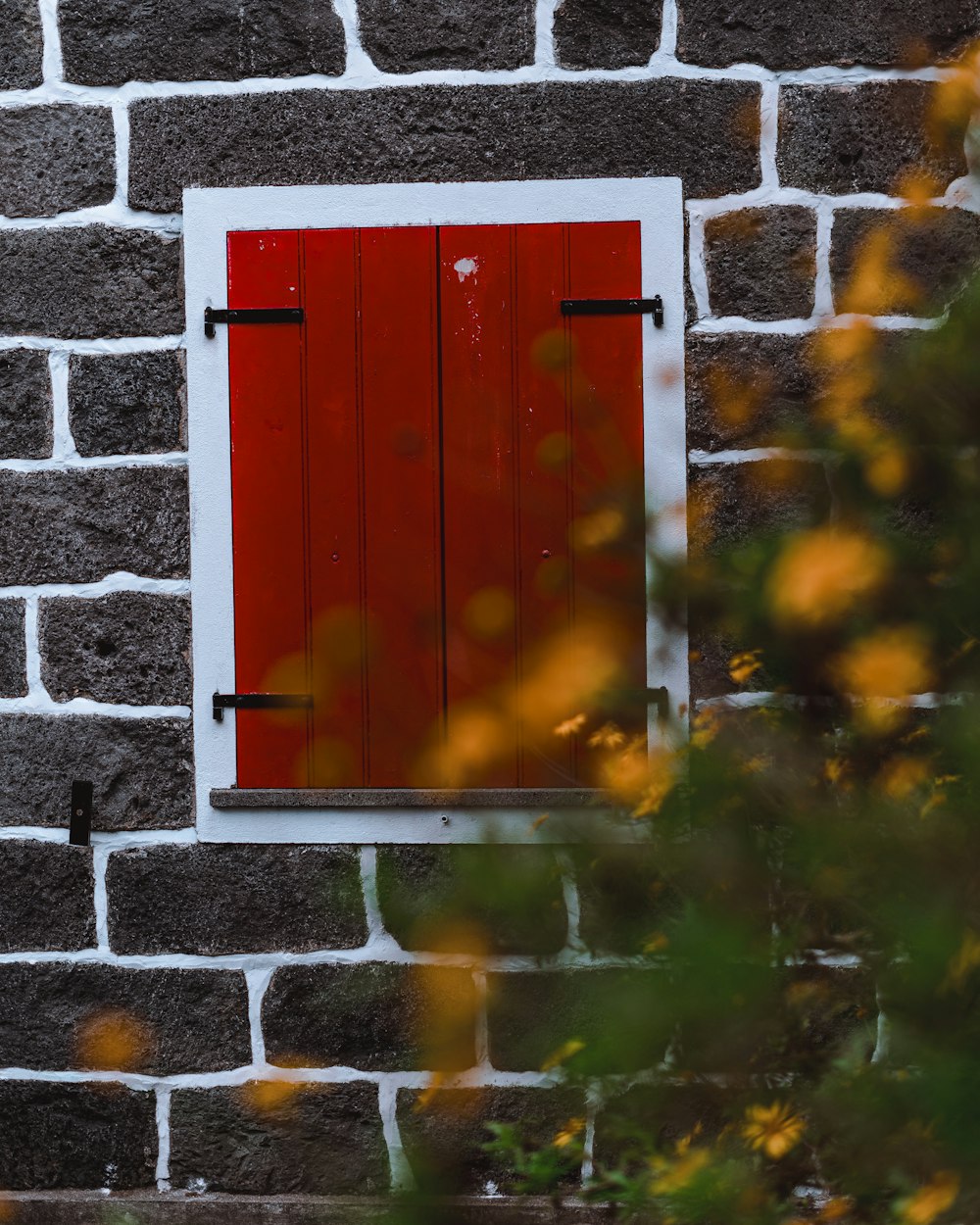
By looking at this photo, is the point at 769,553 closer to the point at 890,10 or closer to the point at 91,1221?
the point at 890,10

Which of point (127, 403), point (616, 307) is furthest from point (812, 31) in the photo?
point (127, 403)

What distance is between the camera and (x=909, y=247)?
2543 millimetres

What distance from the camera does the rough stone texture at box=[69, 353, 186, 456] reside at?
2.63 metres

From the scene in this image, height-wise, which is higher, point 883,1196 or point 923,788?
point 923,788

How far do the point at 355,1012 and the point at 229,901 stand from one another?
1.29 ft

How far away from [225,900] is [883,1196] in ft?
5.72

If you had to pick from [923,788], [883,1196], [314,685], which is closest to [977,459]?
[923,788]

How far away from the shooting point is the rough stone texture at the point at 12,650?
2.65m

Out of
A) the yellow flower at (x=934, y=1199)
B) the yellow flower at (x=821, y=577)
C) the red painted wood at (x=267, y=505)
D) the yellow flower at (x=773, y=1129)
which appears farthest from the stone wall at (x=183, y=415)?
the yellow flower at (x=934, y=1199)

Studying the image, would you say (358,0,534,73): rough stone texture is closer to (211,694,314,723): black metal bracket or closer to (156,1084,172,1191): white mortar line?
(211,694,314,723): black metal bracket

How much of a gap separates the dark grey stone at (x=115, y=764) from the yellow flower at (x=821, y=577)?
1.83 metres

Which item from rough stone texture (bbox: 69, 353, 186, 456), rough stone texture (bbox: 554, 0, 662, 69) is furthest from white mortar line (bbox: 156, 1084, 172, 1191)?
rough stone texture (bbox: 554, 0, 662, 69)

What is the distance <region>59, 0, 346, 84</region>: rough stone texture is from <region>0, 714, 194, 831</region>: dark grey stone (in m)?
1.49

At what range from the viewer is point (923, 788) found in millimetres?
1239
